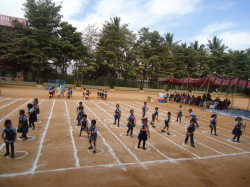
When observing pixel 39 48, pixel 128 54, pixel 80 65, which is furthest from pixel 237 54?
pixel 39 48

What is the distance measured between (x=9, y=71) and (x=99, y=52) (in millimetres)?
17847

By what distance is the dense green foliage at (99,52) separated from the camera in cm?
2986

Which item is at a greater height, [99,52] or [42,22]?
[42,22]

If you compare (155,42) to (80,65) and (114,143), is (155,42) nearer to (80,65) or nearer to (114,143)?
(80,65)

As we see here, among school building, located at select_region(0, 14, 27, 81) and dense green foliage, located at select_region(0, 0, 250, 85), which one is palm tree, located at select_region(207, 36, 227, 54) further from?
school building, located at select_region(0, 14, 27, 81)

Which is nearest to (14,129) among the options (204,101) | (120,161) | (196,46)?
(120,161)

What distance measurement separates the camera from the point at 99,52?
33469 millimetres

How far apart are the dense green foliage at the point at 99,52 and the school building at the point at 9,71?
130 cm

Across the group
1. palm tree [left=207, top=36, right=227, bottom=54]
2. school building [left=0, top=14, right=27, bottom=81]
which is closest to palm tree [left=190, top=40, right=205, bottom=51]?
palm tree [left=207, top=36, right=227, bottom=54]

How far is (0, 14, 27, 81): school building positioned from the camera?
3029 centimetres

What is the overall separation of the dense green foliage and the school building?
1.30 meters

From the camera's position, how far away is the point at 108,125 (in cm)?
1038

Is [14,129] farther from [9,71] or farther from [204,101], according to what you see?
[9,71]

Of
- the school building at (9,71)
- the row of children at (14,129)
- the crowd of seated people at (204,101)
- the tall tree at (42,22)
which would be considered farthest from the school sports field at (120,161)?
the school building at (9,71)
